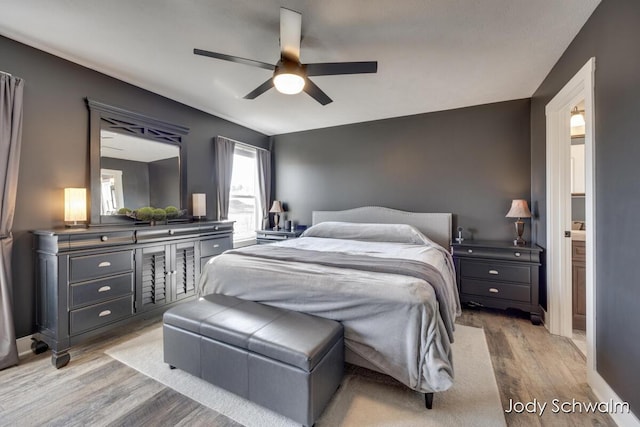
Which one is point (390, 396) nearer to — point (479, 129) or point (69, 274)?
point (69, 274)

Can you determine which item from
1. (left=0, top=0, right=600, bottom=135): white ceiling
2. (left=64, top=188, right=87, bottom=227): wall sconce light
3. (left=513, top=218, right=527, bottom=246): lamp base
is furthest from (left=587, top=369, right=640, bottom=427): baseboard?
(left=64, top=188, right=87, bottom=227): wall sconce light

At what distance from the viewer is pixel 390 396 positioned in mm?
1831

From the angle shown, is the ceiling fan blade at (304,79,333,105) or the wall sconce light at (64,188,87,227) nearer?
the ceiling fan blade at (304,79,333,105)

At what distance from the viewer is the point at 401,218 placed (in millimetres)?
4176

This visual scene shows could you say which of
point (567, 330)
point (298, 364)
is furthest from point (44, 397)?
point (567, 330)

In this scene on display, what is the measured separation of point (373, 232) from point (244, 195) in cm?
249

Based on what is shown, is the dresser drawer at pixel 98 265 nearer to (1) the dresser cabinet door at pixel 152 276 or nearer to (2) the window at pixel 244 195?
(1) the dresser cabinet door at pixel 152 276

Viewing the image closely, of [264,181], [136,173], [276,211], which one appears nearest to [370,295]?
[136,173]

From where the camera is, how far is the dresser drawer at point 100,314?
227cm

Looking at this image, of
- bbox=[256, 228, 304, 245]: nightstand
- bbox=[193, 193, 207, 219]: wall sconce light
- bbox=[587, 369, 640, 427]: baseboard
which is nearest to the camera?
bbox=[587, 369, 640, 427]: baseboard

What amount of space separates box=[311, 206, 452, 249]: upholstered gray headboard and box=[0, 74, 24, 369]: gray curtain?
365 centimetres

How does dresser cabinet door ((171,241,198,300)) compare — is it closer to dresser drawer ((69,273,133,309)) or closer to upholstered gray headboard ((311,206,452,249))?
dresser drawer ((69,273,133,309))

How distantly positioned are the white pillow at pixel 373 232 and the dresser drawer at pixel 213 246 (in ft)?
3.82

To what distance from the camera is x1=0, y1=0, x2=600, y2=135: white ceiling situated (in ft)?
6.31
